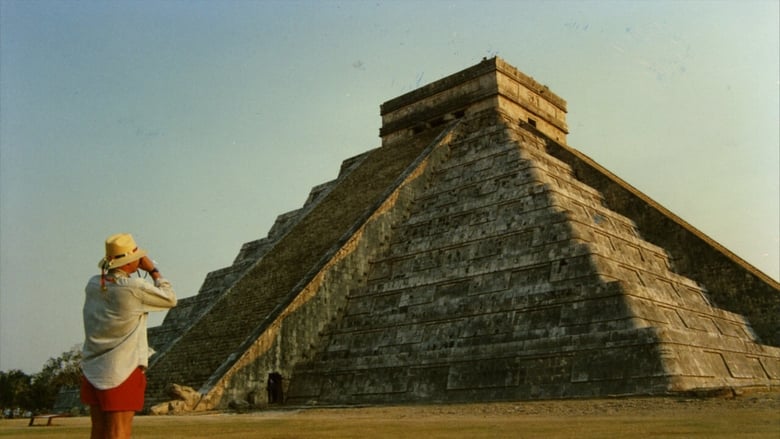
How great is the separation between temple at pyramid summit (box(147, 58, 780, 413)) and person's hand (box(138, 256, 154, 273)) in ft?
30.3

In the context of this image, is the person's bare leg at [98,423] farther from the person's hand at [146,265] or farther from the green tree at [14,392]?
the green tree at [14,392]

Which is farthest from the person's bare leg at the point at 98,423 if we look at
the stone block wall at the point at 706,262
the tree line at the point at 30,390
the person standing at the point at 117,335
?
the tree line at the point at 30,390

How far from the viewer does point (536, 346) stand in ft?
42.5

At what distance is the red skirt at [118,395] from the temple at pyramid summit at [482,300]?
9276 mm

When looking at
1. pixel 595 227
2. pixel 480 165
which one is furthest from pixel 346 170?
pixel 595 227

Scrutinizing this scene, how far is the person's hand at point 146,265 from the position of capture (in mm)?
3869

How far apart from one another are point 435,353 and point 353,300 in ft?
12.4

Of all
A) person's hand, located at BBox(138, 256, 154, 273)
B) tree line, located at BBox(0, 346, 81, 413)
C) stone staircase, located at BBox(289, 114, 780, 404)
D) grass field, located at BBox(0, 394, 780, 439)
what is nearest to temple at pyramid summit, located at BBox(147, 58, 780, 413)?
stone staircase, located at BBox(289, 114, 780, 404)

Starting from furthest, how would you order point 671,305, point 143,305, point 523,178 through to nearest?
point 523,178
point 671,305
point 143,305

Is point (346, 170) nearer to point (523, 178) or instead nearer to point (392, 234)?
point (392, 234)

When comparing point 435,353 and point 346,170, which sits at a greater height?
point 346,170

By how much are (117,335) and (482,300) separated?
1156 cm

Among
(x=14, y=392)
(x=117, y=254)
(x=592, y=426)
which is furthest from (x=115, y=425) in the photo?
(x=14, y=392)

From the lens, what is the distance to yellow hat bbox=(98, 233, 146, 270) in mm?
3732
